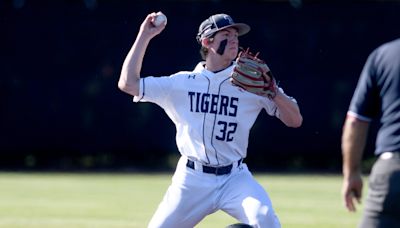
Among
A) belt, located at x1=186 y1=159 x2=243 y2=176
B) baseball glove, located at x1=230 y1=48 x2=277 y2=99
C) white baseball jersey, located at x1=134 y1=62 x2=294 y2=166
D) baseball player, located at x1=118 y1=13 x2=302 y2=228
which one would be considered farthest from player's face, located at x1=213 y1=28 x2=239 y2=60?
belt, located at x1=186 y1=159 x2=243 y2=176

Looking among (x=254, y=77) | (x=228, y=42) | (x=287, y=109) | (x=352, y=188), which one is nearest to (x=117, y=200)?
(x=228, y=42)

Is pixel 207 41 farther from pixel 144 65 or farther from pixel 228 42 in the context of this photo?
pixel 144 65

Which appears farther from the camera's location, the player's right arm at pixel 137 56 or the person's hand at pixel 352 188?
the player's right arm at pixel 137 56

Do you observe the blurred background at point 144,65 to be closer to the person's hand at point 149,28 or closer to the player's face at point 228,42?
the player's face at point 228,42

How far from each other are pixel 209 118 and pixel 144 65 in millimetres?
11496

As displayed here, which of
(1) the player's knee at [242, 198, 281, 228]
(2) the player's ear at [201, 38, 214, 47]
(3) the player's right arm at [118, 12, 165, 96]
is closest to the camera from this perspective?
(1) the player's knee at [242, 198, 281, 228]

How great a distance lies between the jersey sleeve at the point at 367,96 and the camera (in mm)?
6270

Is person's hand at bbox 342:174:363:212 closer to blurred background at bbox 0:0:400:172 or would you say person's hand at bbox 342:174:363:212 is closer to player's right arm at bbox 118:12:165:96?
player's right arm at bbox 118:12:165:96

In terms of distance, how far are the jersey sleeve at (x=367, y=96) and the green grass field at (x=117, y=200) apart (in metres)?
5.75

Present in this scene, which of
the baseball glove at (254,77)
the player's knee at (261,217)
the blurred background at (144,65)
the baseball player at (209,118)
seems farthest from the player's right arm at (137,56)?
the blurred background at (144,65)

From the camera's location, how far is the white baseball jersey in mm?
8391

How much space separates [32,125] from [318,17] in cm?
546

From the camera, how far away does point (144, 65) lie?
781 inches

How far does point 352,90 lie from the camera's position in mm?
19922
